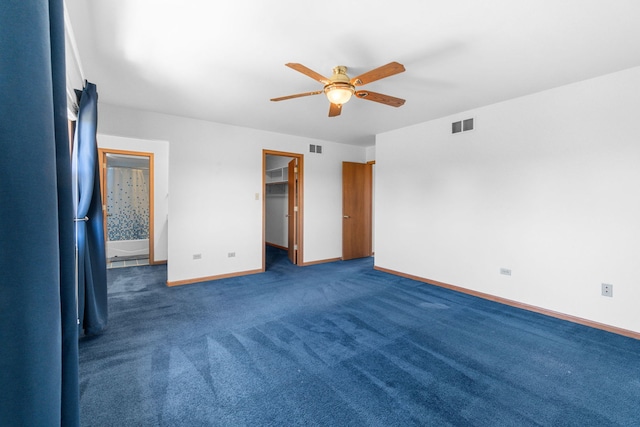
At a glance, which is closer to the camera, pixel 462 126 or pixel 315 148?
pixel 462 126

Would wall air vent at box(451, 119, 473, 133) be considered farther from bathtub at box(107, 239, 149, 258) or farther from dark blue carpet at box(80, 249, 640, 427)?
bathtub at box(107, 239, 149, 258)

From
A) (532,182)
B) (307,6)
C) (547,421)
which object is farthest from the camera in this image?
(532,182)

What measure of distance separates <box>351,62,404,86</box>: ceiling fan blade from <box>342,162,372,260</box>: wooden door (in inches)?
147

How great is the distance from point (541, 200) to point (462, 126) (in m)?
1.46

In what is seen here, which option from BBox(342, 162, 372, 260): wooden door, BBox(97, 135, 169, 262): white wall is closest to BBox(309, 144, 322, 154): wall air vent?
BBox(342, 162, 372, 260): wooden door

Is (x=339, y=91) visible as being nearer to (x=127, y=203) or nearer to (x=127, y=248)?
(x=127, y=248)

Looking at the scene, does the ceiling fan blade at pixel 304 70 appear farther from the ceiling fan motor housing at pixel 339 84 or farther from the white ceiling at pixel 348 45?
the white ceiling at pixel 348 45

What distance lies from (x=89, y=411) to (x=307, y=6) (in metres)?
3.01

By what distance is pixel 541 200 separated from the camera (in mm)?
3430

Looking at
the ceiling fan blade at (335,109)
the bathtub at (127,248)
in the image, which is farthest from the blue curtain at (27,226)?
the bathtub at (127,248)

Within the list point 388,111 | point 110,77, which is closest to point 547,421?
point 388,111

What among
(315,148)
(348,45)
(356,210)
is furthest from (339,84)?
(356,210)

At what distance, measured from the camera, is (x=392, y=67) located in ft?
7.29

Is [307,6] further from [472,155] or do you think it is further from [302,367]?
[472,155]
